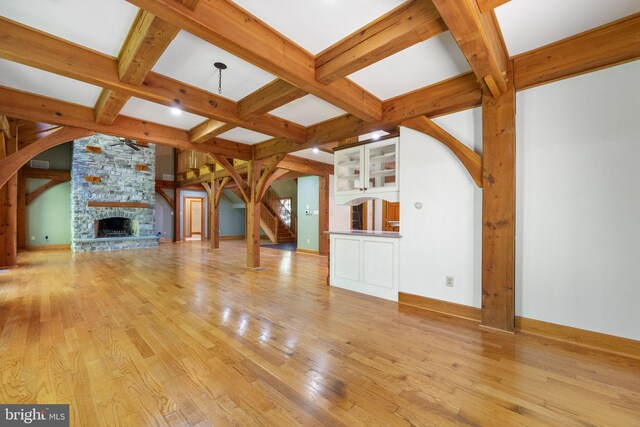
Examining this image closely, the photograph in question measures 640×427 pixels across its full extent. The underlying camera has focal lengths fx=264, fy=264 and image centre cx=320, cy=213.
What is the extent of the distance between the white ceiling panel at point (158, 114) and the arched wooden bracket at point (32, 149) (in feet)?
2.39

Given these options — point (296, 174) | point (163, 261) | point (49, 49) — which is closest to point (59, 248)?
point (163, 261)

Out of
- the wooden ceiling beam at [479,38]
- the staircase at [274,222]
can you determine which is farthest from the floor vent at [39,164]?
the wooden ceiling beam at [479,38]

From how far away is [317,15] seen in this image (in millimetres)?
1943

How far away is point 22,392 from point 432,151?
406 centimetres

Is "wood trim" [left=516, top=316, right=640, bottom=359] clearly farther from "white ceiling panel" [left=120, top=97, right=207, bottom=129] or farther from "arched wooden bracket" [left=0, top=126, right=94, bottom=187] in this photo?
"arched wooden bracket" [left=0, top=126, right=94, bottom=187]

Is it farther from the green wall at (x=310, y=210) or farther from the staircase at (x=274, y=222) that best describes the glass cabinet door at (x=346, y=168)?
the staircase at (x=274, y=222)

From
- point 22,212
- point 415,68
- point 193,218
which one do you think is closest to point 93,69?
point 415,68

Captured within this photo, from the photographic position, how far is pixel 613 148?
223 cm

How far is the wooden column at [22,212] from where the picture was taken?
26.3ft

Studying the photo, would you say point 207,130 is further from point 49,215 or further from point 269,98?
point 49,215

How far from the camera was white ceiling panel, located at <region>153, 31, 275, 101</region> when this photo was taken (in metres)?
2.33

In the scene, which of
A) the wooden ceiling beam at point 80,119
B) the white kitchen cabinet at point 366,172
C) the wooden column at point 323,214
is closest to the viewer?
the wooden ceiling beam at point 80,119

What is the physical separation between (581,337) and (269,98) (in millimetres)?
3829

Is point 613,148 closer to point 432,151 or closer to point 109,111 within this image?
point 432,151
